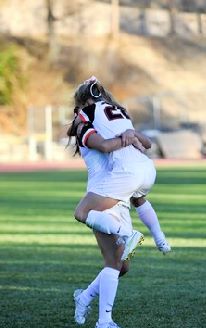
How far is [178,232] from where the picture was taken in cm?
1644

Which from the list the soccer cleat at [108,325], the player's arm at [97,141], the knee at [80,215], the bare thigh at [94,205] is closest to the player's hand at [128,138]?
the player's arm at [97,141]

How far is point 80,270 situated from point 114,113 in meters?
4.13

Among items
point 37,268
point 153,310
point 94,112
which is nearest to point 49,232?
point 37,268

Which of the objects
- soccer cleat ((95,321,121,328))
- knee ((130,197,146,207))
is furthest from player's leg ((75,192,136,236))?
soccer cleat ((95,321,121,328))

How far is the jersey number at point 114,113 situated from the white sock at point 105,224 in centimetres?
70

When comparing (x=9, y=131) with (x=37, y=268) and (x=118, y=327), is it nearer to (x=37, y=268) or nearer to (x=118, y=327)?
(x=37, y=268)

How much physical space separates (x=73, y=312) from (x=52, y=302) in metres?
0.57

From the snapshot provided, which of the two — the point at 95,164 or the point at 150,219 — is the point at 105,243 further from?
the point at 150,219

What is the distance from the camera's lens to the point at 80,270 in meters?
12.2

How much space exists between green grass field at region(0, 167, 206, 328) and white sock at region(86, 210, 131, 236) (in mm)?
863

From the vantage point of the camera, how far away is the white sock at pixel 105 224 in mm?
8055

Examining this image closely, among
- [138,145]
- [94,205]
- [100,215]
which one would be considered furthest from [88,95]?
[100,215]

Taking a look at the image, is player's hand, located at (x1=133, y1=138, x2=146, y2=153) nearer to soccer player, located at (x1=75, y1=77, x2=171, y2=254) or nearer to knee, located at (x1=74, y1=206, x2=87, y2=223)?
soccer player, located at (x1=75, y1=77, x2=171, y2=254)

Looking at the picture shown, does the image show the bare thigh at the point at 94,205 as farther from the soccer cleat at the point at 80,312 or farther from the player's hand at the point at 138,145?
the soccer cleat at the point at 80,312
